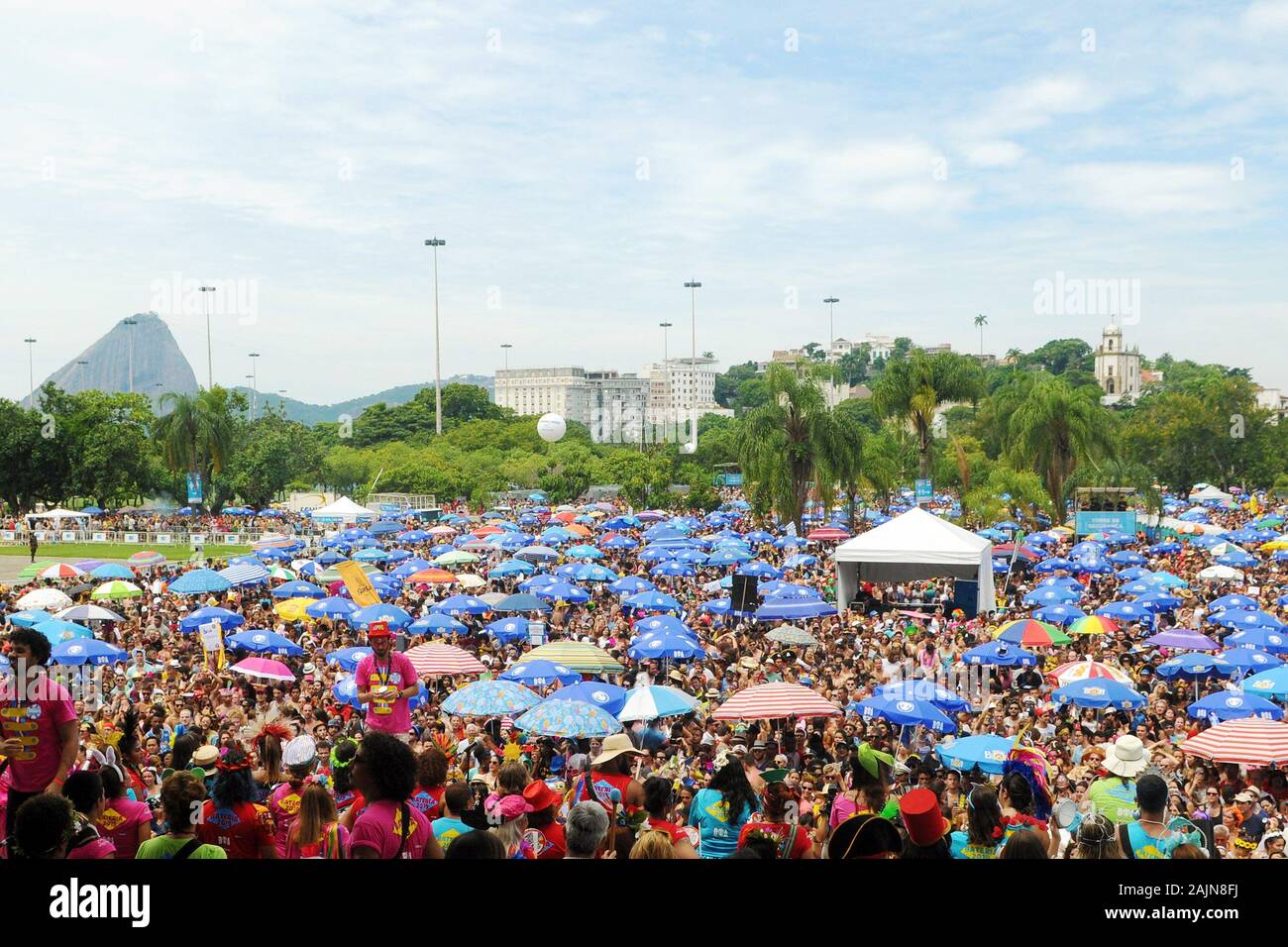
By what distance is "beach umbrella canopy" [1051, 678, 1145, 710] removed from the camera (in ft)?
43.9

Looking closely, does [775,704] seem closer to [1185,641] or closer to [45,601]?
[1185,641]

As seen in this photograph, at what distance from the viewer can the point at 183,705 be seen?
14234mm

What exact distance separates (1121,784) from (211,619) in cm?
1442

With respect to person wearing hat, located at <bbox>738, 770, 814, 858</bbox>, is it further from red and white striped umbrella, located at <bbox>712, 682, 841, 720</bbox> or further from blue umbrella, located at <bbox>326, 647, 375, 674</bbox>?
blue umbrella, located at <bbox>326, 647, 375, 674</bbox>

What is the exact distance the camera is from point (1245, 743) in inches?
415

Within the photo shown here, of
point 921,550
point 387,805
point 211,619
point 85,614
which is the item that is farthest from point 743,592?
point 387,805

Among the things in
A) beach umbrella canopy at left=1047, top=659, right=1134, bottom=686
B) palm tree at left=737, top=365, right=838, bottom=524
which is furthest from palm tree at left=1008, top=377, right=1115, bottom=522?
beach umbrella canopy at left=1047, top=659, right=1134, bottom=686

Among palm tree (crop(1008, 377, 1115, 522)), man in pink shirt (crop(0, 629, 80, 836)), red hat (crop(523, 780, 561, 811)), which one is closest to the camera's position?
man in pink shirt (crop(0, 629, 80, 836))

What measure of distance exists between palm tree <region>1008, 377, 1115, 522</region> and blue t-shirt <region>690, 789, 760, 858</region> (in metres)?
46.0

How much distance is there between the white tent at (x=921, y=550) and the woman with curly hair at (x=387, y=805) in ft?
70.8

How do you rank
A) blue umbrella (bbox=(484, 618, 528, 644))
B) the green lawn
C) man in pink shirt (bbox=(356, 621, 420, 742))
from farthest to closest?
the green lawn < blue umbrella (bbox=(484, 618, 528, 644)) < man in pink shirt (bbox=(356, 621, 420, 742))

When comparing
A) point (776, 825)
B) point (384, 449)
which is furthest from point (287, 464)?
point (776, 825)
